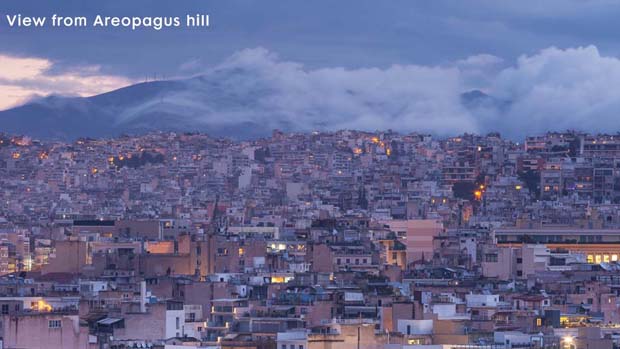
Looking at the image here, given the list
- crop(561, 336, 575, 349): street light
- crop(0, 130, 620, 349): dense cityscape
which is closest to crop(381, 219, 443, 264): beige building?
crop(0, 130, 620, 349): dense cityscape

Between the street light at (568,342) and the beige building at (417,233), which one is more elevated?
the beige building at (417,233)

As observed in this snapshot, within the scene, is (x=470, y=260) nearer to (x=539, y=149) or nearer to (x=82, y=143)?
(x=539, y=149)

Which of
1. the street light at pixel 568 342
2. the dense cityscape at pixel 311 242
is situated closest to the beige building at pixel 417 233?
the dense cityscape at pixel 311 242

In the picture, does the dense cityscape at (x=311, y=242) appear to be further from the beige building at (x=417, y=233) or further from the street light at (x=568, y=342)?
the beige building at (x=417, y=233)

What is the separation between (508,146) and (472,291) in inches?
3711

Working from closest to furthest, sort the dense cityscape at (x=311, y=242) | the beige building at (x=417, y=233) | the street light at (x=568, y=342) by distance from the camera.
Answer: the street light at (x=568, y=342)
the dense cityscape at (x=311, y=242)
the beige building at (x=417, y=233)

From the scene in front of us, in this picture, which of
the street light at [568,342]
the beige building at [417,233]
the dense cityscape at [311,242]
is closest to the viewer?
the street light at [568,342]

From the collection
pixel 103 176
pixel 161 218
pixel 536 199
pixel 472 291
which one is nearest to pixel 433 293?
pixel 472 291

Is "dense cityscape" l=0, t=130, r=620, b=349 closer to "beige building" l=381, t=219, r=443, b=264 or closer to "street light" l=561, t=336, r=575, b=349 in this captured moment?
"street light" l=561, t=336, r=575, b=349

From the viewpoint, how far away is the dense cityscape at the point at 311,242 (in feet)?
152

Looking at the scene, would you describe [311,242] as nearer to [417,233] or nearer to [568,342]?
[417,233]

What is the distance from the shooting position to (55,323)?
40.8 metres

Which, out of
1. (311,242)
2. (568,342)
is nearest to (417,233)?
(311,242)

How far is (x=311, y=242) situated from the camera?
77.6 meters
